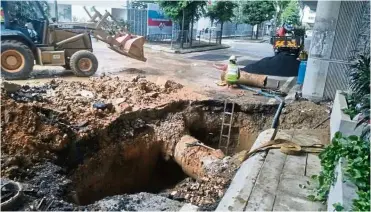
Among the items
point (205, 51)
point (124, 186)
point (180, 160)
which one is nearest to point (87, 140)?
point (124, 186)

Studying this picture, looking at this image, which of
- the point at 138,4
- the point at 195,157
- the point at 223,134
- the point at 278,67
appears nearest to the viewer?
the point at 195,157

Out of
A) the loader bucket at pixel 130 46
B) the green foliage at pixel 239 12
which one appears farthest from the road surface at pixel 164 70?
the green foliage at pixel 239 12

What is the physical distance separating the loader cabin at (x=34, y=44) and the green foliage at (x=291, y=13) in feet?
83.3

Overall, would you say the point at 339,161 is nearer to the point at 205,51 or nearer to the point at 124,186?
the point at 124,186

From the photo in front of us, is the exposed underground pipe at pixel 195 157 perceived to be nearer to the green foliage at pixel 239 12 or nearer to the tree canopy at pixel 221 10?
the tree canopy at pixel 221 10

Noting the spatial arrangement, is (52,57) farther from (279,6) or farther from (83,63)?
→ (279,6)

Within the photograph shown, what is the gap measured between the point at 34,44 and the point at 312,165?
29.5 ft

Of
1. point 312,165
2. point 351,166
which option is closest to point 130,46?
point 312,165

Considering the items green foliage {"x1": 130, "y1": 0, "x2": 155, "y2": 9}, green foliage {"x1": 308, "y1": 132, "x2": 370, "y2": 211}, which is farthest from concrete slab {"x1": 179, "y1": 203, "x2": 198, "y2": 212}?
green foliage {"x1": 130, "y1": 0, "x2": 155, "y2": 9}

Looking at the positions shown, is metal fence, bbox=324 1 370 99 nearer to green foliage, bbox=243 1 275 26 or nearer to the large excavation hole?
the large excavation hole

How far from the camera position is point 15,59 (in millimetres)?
9500

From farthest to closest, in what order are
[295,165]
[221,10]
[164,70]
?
[221,10] < [164,70] < [295,165]

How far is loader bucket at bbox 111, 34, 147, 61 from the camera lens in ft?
37.5

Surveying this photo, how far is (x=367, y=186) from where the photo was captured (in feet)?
8.38
